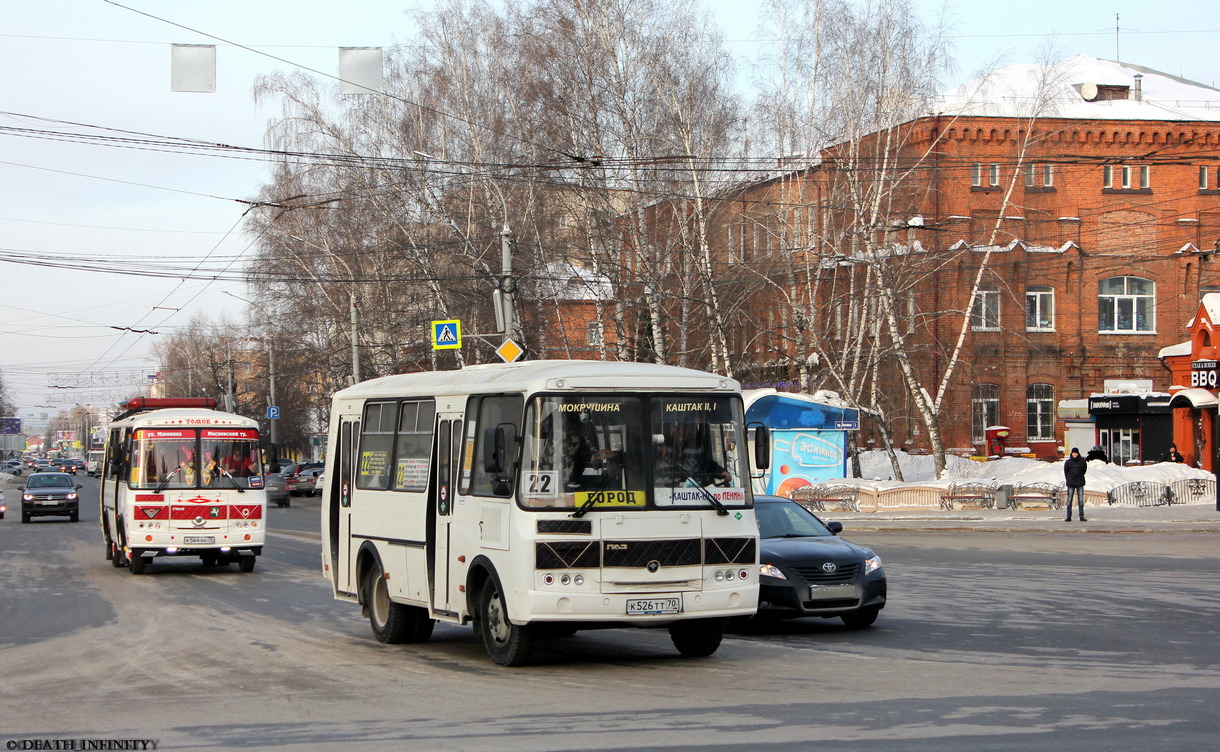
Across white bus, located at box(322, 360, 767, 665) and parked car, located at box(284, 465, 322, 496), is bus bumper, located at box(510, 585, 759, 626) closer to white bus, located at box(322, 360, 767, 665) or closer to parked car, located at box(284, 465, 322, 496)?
white bus, located at box(322, 360, 767, 665)

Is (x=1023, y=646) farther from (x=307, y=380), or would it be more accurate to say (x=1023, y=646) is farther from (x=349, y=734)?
(x=307, y=380)

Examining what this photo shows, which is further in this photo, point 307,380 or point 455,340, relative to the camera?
point 307,380

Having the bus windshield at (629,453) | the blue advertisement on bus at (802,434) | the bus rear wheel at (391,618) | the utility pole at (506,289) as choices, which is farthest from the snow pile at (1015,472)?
the bus windshield at (629,453)

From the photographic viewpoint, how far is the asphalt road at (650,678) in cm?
812

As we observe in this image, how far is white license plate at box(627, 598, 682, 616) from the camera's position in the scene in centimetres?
1072

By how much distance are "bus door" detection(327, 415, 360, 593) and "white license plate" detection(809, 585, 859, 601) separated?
491cm

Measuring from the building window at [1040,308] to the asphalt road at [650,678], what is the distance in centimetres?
3797

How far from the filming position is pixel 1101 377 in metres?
55.7

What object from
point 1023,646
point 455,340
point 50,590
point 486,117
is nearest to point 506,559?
point 1023,646

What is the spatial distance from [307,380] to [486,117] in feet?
102

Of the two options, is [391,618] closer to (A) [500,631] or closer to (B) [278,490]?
(A) [500,631]

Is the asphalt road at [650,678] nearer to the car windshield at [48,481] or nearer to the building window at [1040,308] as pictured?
the car windshield at [48,481]

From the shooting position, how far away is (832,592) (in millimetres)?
13305

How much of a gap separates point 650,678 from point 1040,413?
157 ft
